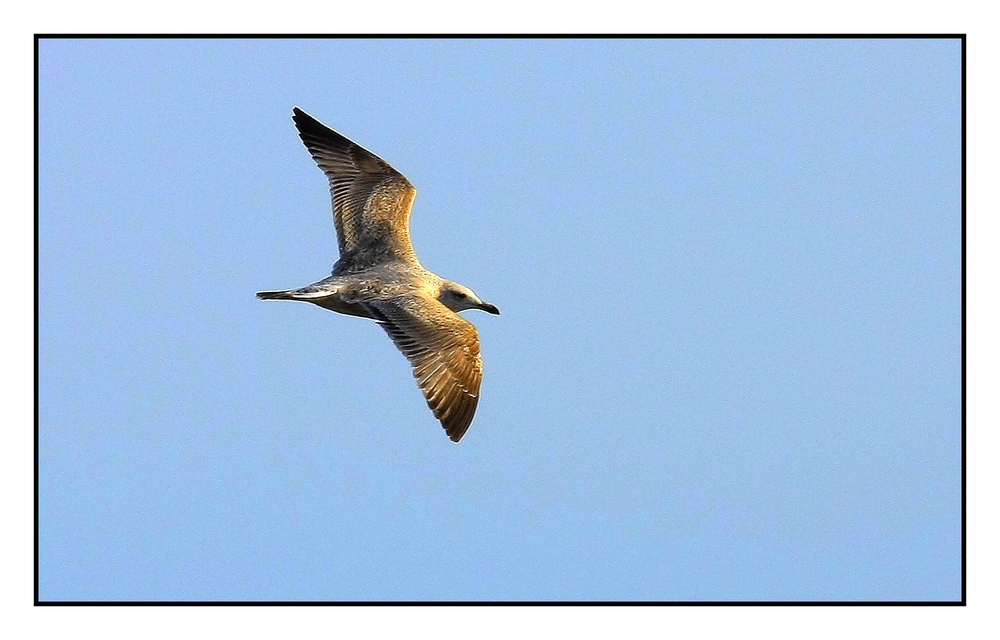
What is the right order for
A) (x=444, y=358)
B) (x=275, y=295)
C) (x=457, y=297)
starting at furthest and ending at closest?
(x=457, y=297), (x=275, y=295), (x=444, y=358)

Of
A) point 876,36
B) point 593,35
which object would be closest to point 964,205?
point 876,36

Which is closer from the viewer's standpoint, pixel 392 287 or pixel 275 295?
pixel 275 295

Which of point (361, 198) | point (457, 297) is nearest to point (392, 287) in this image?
point (457, 297)

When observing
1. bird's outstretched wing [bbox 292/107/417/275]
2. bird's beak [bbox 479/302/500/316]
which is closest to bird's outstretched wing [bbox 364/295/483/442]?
bird's beak [bbox 479/302/500/316]

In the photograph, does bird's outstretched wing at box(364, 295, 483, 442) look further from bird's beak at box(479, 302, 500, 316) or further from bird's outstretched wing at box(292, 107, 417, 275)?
bird's outstretched wing at box(292, 107, 417, 275)

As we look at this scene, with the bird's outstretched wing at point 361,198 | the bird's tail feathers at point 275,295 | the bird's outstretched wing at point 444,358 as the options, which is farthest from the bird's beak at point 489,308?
the bird's tail feathers at point 275,295

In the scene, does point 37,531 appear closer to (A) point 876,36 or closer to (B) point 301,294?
(B) point 301,294

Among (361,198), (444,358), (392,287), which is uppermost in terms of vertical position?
(361,198)

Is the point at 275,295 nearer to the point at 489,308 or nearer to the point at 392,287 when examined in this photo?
the point at 392,287
